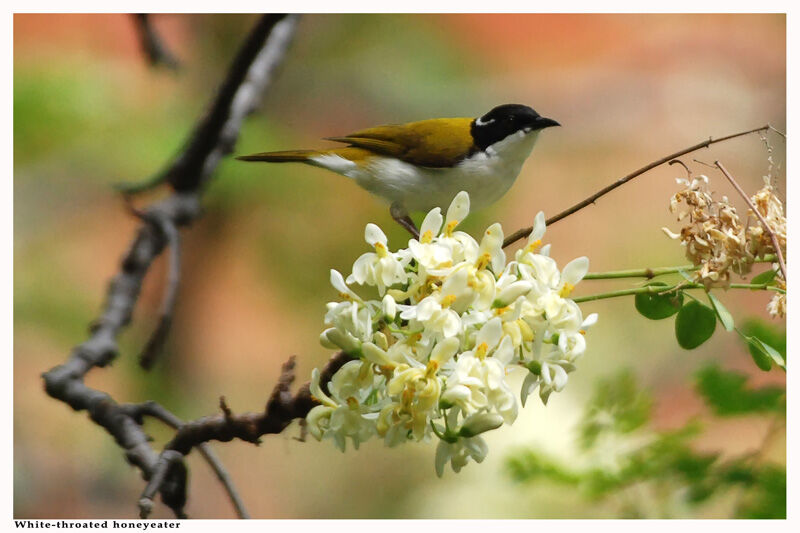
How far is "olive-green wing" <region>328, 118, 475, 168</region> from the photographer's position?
93 centimetres

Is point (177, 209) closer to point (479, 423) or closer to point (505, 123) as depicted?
point (505, 123)

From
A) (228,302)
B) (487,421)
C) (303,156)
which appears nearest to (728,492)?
(487,421)

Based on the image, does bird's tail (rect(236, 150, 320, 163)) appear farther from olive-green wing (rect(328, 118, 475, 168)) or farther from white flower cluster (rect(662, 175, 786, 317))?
white flower cluster (rect(662, 175, 786, 317))

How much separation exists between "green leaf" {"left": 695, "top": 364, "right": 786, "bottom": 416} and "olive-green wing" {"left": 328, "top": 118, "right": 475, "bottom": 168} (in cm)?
35

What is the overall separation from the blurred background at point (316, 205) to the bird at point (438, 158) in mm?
91

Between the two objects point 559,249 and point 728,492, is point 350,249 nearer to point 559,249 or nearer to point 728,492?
point 559,249

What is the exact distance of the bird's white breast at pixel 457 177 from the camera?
0.92 metres

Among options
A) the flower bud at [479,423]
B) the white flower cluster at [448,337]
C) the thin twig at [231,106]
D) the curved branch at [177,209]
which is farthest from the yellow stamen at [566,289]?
the thin twig at [231,106]

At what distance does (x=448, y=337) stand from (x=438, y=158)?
417 millimetres

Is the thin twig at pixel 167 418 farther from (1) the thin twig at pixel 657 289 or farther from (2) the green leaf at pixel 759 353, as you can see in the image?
(2) the green leaf at pixel 759 353

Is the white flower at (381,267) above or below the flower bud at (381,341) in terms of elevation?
above

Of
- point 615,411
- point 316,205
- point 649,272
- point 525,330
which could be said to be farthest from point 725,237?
point 316,205

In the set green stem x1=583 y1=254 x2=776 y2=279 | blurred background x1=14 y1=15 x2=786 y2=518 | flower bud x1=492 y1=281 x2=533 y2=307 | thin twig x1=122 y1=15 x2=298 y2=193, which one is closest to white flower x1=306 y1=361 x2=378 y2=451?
flower bud x1=492 y1=281 x2=533 y2=307
